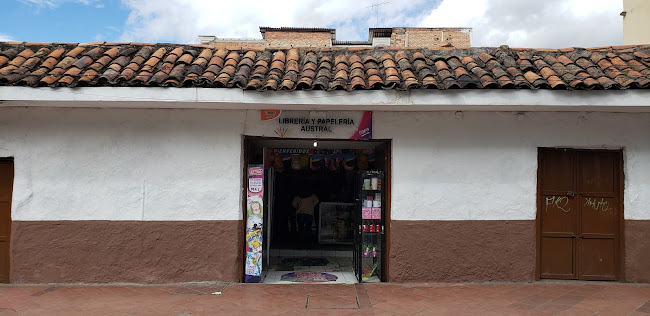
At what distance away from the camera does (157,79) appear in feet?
21.1

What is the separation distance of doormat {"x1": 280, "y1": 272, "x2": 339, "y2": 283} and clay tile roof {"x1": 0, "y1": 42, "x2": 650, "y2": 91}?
3226 mm

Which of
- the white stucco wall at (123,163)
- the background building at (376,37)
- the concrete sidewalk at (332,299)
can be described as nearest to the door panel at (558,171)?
the concrete sidewalk at (332,299)

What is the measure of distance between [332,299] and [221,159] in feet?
8.97

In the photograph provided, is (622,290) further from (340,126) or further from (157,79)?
(157,79)

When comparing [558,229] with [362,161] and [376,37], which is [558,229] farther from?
[376,37]

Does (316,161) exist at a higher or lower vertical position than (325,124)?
lower

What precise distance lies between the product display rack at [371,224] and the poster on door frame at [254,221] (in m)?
1.63

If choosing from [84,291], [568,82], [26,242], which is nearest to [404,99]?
[568,82]

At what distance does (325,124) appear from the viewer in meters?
7.23

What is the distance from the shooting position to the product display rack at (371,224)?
7.38 metres

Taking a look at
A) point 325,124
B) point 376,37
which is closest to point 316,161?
point 325,124

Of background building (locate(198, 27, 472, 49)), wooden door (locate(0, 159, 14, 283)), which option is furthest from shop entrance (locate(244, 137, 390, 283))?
background building (locate(198, 27, 472, 49))

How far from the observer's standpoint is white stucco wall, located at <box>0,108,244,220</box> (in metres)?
7.05

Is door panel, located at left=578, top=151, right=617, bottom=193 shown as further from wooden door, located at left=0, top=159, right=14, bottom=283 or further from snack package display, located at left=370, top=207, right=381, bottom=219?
wooden door, located at left=0, top=159, right=14, bottom=283
